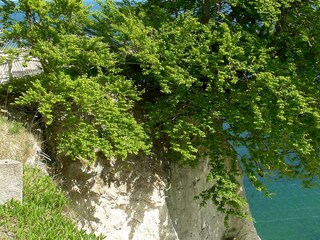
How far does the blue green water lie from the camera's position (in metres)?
19.2

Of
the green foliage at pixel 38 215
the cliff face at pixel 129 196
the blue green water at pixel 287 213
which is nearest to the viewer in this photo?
the green foliage at pixel 38 215

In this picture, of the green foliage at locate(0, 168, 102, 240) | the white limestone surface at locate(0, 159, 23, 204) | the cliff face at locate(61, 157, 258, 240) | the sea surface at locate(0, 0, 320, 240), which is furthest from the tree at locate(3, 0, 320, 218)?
the sea surface at locate(0, 0, 320, 240)

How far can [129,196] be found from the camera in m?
9.70

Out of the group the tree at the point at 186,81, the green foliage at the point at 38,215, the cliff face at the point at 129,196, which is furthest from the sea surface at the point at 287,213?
the green foliage at the point at 38,215

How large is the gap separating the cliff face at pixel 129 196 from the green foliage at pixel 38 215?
0.95m

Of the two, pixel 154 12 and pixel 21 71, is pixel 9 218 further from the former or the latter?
pixel 21 71

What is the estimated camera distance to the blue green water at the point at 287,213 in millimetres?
19172

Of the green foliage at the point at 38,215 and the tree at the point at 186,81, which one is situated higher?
the tree at the point at 186,81

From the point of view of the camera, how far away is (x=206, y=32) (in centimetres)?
924

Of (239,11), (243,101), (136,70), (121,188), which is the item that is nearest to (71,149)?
(121,188)

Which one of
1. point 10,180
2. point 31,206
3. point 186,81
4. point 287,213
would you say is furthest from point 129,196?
point 287,213

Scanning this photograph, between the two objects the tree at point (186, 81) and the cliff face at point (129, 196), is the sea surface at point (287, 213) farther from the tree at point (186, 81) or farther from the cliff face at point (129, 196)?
the tree at point (186, 81)

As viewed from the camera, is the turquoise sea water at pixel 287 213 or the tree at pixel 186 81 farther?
the turquoise sea water at pixel 287 213

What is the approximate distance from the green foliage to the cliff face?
37.5 inches
